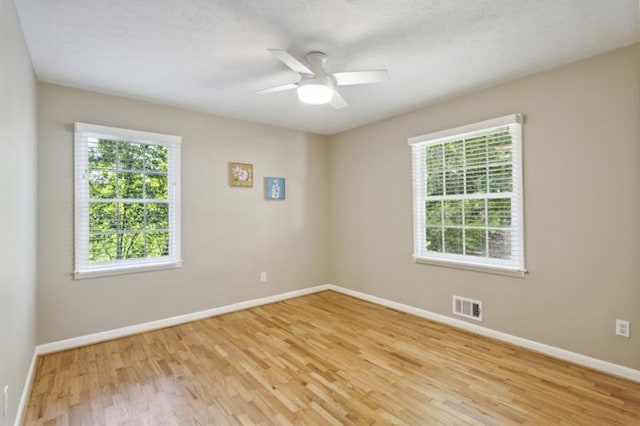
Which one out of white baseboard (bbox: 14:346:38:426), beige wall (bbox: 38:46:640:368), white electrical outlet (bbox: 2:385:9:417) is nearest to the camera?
white electrical outlet (bbox: 2:385:9:417)

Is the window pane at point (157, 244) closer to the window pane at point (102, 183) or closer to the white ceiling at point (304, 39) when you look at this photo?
the window pane at point (102, 183)

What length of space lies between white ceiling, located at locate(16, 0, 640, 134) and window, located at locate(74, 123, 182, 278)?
22.2 inches

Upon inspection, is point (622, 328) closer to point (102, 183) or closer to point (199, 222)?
point (199, 222)

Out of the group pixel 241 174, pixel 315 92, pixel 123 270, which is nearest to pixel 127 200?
Result: pixel 123 270

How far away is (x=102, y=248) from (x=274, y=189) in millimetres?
2205

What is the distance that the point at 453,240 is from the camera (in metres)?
3.62

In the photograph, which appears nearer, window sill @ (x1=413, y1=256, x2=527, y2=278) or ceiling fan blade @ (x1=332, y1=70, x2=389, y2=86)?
ceiling fan blade @ (x1=332, y1=70, x2=389, y2=86)

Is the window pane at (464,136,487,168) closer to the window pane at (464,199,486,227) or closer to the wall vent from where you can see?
the window pane at (464,199,486,227)

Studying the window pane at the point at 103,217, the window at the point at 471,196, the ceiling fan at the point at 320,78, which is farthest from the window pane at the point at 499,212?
the window pane at the point at 103,217

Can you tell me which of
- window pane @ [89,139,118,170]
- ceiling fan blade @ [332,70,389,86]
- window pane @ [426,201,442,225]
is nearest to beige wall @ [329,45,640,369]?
window pane @ [426,201,442,225]

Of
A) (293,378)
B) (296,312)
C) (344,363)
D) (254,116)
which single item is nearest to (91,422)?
(293,378)

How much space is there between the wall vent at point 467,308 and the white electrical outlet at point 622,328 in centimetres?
106

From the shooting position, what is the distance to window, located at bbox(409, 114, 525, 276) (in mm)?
3072

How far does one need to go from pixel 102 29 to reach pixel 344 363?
3.13 m
